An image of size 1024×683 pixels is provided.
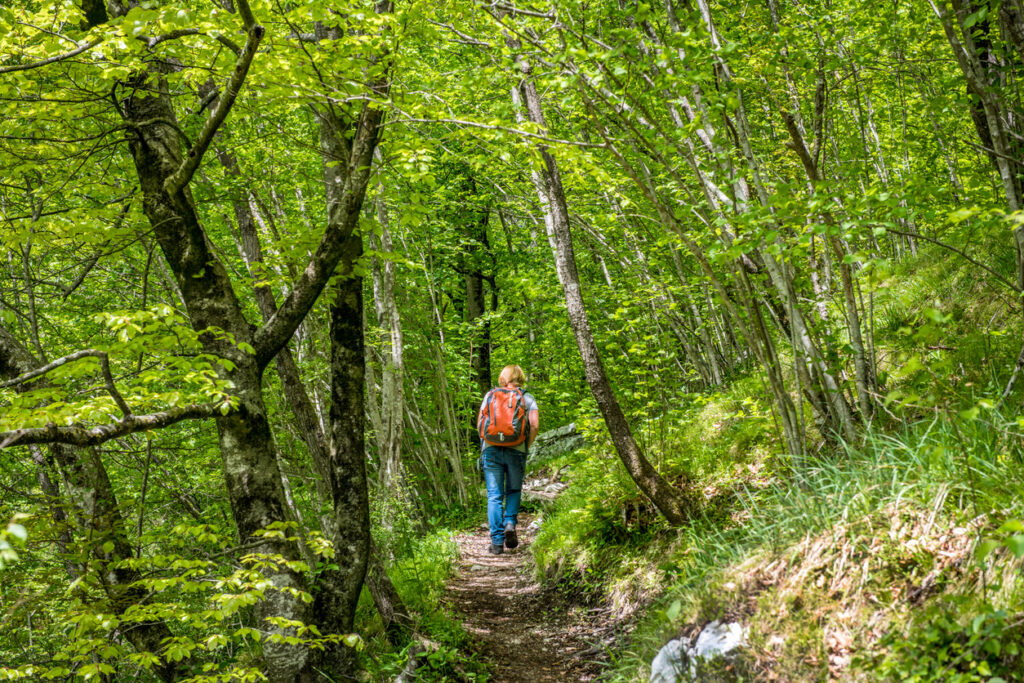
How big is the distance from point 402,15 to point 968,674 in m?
4.66

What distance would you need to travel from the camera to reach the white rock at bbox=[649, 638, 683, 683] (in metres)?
3.22

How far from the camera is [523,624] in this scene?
215 inches

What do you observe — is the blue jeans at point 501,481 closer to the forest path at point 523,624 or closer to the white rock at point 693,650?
the forest path at point 523,624

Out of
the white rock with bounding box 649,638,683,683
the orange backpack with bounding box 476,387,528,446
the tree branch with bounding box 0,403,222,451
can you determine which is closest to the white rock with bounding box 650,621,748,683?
the white rock with bounding box 649,638,683,683

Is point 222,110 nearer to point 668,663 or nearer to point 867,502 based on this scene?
point 668,663

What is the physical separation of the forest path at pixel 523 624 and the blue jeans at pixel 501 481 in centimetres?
51

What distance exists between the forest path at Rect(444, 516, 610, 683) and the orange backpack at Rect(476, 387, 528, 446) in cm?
147

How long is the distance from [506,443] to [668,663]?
3358 millimetres

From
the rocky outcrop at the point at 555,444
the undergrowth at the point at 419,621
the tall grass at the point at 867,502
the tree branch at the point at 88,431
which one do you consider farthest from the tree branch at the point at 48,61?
the rocky outcrop at the point at 555,444

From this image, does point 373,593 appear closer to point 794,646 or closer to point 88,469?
point 88,469

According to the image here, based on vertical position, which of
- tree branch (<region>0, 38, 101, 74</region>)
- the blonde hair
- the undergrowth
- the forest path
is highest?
tree branch (<region>0, 38, 101, 74</region>)

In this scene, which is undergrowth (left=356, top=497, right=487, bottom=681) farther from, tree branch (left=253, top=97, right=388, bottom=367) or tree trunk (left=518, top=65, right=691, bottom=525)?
tree branch (left=253, top=97, right=388, bottom=367)

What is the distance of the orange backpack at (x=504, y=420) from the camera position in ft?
21.2

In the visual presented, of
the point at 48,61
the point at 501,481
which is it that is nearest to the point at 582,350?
the point at 501,481
